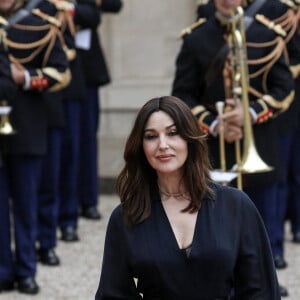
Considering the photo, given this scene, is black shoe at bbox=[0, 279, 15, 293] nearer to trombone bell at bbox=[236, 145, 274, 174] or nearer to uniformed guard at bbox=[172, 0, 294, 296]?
uniformed guard at bbox=[172, 0, 294, 296]

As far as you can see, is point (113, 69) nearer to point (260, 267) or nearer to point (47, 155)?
point (47, 155)

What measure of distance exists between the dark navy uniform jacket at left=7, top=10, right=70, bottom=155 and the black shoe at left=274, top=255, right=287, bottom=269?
1.59m

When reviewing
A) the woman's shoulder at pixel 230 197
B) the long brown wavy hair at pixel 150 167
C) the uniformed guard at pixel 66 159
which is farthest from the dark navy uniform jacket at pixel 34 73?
the woman's shoulder at pixel 230 197

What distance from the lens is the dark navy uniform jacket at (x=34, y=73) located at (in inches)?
262

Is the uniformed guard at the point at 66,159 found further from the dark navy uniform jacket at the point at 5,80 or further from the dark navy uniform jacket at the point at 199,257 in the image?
the dark navy uniform jacket at the point at 199,257

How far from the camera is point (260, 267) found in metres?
3.77

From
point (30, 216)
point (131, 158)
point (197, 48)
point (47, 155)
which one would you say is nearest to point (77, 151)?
point (47, 155)

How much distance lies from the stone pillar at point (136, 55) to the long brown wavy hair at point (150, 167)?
6517 mm

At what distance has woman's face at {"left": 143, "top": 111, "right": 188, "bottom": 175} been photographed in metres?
3.76

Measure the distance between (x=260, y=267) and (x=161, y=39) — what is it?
22.7ft

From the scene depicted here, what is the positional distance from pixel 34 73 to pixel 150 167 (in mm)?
2860

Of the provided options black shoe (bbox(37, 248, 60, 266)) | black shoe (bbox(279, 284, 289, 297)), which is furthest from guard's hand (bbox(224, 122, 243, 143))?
black shoe (bbox(37, 248, 60, 266))

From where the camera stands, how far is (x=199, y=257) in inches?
144

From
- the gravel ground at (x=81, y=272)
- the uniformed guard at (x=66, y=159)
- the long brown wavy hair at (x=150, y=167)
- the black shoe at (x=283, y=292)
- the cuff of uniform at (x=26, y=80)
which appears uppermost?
the long brown wavy hair at (x=150, y=167)
